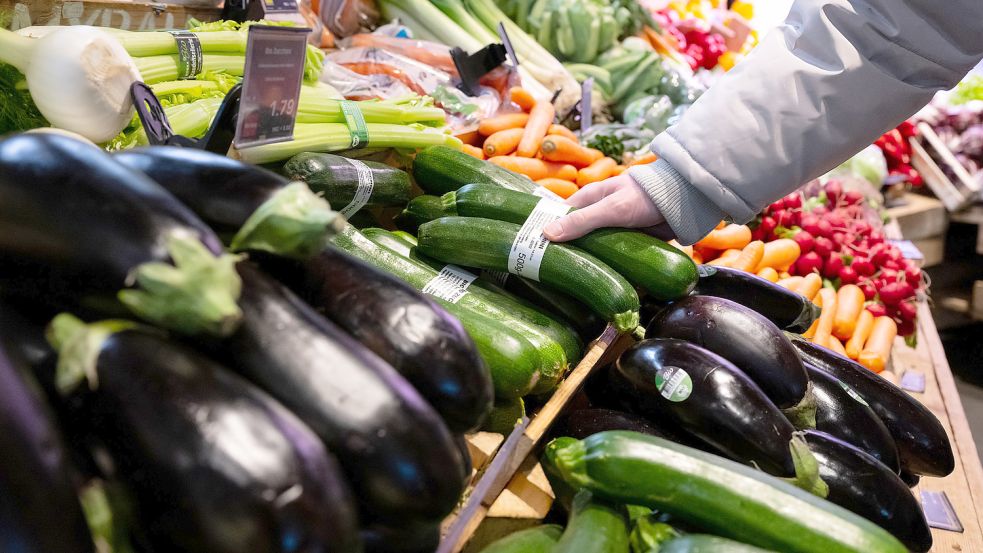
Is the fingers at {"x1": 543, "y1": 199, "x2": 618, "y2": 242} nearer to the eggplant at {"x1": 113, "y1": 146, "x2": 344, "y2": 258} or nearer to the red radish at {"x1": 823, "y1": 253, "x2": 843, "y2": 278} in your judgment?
the eggplant at {"x1": 113, "y1": 146, "x2": 344, "y2": 258}

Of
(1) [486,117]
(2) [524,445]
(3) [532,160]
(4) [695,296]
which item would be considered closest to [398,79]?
(1) [486,117]

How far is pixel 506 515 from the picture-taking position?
1.09 m

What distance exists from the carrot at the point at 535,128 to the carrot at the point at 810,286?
4.20 ft

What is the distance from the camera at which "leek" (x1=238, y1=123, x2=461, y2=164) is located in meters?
1.58

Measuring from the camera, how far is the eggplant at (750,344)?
4.27ft

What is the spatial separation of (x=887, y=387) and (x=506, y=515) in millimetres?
1001

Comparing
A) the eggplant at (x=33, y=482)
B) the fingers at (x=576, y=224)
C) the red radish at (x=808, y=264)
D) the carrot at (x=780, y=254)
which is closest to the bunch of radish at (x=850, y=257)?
the red radish at (x=808, y=264)

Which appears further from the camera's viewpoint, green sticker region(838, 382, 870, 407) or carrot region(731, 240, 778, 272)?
carrot region(731, 240, 778, 272)

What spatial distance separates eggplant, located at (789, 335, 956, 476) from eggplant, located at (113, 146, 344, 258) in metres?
1.27

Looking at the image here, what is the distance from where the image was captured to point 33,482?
0.53 m

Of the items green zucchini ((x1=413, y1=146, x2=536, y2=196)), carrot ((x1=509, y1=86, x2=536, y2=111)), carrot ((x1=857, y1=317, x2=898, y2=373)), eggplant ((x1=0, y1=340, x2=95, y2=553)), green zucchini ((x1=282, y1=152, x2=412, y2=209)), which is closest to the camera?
eggplant ((x1=0, y1=340, x2=95, y2=553))

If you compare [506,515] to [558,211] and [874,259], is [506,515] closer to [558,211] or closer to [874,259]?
[558,211]

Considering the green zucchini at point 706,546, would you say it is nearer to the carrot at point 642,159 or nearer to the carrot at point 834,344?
the carrot at point 834,344

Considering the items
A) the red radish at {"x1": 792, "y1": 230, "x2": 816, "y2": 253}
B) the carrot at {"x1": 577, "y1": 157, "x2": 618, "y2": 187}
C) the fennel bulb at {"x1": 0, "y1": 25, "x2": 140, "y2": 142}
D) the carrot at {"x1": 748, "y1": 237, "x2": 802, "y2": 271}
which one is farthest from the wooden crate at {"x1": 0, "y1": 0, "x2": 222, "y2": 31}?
the red radish at {"x1": 792, "y1": 230, "x2": 816, "y2": 253}
